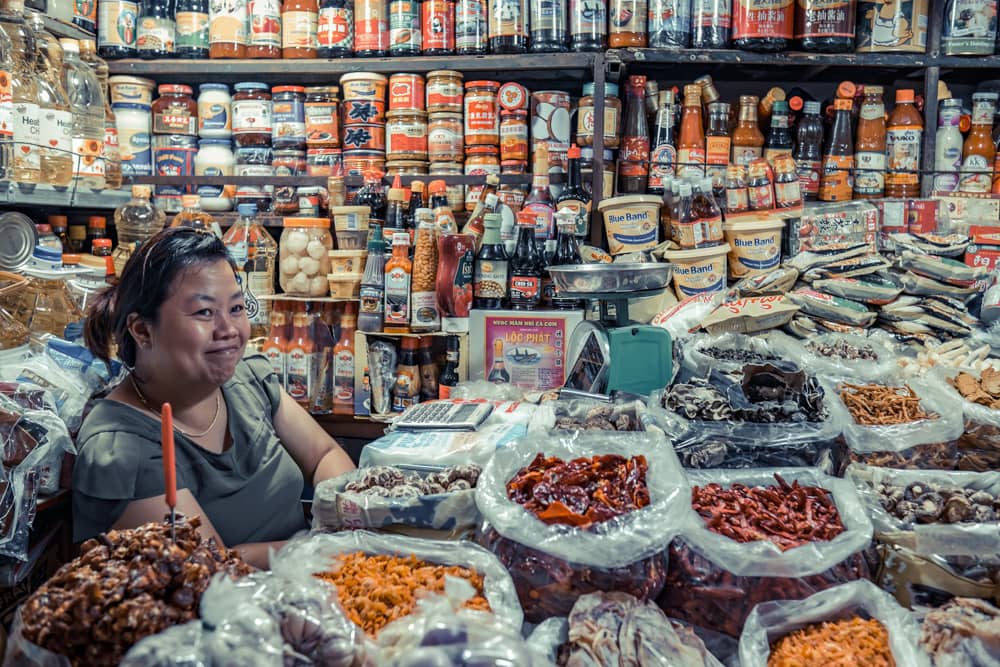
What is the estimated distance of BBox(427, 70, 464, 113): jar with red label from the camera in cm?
318

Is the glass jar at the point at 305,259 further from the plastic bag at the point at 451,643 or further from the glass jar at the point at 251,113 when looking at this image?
the plastic bag at the point at 451,643

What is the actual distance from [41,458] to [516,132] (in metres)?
2.09

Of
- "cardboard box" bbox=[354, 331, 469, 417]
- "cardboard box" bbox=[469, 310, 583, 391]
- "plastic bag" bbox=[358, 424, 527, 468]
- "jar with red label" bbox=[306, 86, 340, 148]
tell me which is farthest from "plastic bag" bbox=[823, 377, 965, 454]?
"jar with red label" bbox=[306, 86, 340, 148]

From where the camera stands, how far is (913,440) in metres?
1.62

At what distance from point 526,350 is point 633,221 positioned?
0.79 m

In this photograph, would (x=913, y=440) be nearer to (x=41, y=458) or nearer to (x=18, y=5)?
(x=41, y=458)

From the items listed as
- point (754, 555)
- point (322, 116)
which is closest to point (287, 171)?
point (322, 116)

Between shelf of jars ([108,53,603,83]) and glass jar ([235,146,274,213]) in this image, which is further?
glass jar ([235,146,274,213])

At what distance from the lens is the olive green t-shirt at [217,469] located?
153 centimetres

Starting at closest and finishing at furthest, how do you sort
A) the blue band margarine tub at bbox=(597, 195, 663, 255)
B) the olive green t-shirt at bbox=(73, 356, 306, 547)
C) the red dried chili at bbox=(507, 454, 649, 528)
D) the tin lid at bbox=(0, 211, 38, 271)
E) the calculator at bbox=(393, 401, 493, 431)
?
the red dried chili at bbox=(507, 454, 649, 528) → the olive green t-shirt at bbox=(73, 356, 306, 547) → the calculator at bbox=(393, 401, 493, 431) → the tin lid at bbox=(0, 211, 38, 271) → the blue band margarine tub at bbox=(597, 195, 663, 255)

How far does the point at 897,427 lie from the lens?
1636mm

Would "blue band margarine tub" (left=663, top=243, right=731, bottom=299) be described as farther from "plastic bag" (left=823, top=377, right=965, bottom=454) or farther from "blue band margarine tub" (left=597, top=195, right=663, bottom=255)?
"plastic bag" (left=823, top=377, right=965, bottom=454)

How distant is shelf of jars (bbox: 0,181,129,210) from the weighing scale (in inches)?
56.7

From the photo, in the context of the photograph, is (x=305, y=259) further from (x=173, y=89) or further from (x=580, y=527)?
(x=580, y=527)
